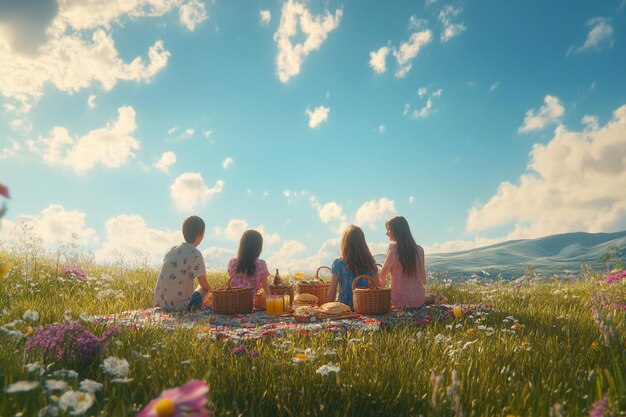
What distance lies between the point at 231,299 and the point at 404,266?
2867 millimetres

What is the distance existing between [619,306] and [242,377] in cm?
658

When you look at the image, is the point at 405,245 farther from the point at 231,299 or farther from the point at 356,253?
the point at 231,299

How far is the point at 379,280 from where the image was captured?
8094 millimetres

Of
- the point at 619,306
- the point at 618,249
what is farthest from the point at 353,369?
the point at 618,249

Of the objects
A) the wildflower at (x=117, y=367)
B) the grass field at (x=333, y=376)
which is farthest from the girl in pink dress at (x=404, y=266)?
the wildflower at (x=117, y=367)

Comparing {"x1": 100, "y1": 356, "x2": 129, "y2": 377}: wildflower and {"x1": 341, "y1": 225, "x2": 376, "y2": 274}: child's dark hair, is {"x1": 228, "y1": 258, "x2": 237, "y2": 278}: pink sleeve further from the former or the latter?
{"x1": 100, "y1": 356, "x2": 129, "y2": 377}: wildflower

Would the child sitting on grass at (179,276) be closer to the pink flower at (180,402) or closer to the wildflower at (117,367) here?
the wildflower at (117,367)

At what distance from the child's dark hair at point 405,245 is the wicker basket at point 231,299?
255cm

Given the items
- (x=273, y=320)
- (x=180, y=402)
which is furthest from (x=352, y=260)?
(x=180, y=402)

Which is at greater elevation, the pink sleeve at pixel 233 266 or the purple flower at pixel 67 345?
the pink sleeve at pixel 233 266

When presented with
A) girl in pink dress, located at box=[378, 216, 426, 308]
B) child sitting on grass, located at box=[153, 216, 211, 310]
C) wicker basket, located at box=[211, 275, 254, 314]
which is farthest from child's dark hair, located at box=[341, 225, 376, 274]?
child sitting on grass, located at box=[153, 216, 211, 310]

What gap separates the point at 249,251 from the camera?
816 cm

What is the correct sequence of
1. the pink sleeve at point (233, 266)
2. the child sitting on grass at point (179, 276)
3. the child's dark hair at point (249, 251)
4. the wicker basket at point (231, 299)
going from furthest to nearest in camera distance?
the pink sleeve at point (233, 266) < the child's dark hair at point (249, 251) < the child sitting on grass at point (179, 276) < the wicker basket at point (231, 299)

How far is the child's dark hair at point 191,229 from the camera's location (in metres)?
8.02
